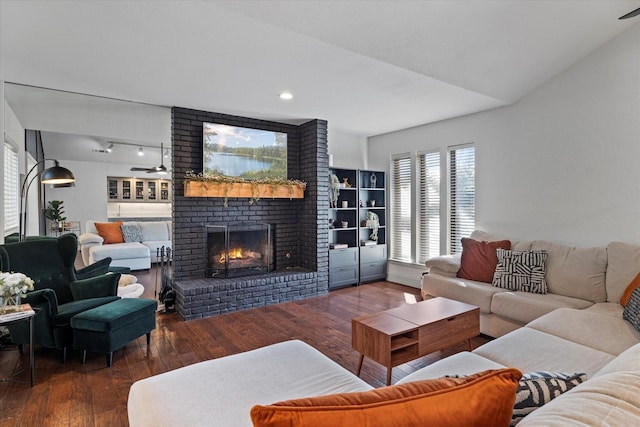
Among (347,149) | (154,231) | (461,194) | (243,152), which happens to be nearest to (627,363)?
(461,194)

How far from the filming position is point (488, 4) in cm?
262

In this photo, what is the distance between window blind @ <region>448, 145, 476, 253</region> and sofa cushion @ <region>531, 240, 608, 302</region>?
1.33m

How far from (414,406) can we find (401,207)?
203 inches

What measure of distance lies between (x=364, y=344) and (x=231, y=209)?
3.03 m

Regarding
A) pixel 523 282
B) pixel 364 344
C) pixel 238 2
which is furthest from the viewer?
pixel 523 282

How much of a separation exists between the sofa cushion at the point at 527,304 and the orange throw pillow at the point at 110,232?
7291mm

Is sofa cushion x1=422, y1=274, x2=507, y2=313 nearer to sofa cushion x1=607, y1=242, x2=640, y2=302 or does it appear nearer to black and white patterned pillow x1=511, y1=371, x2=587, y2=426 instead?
sofa cushion x1=607, y1=242, x2=640, y2=302

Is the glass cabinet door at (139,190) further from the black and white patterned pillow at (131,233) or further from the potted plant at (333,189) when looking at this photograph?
the potted plant at (333,189)

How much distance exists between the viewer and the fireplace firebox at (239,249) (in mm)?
4633

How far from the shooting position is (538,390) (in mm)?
1121

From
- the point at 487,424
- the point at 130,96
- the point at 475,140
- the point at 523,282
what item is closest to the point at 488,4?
the point at 475,140

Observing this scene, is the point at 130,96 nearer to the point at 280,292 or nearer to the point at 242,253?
the point at 242,253

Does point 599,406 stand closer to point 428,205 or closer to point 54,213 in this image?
point 428,205

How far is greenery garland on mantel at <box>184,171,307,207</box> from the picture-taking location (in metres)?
4.32
